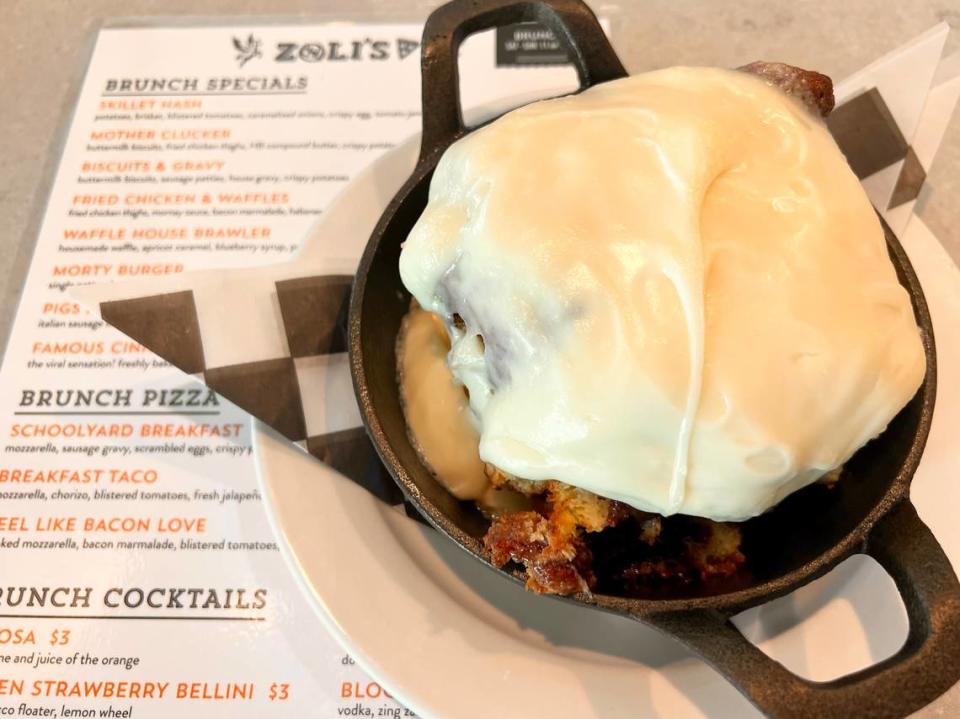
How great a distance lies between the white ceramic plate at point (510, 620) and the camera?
984 mm

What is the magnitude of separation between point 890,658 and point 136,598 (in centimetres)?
108

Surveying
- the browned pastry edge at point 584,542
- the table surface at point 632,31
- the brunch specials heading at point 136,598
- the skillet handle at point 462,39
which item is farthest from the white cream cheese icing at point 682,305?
the table surface at point 632,31

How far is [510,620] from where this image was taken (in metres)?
1.09

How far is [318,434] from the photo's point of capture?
44.9 inches

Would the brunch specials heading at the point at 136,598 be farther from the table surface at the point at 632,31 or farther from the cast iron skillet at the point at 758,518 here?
the table surface at the point at 632,31

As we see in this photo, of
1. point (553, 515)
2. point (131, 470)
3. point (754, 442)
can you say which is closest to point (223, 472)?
point (131, 470)

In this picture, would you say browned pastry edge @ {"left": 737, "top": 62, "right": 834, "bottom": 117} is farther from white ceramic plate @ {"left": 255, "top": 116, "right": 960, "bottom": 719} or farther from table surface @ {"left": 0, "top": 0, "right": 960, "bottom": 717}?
table surface @ {"left": 0, "top": 0, "right": 960, "bottom": 717}

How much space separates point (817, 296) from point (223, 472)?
990 millimetres

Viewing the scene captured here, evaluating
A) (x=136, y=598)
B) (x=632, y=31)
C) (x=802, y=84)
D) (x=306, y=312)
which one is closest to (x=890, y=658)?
(x=802, y=84)

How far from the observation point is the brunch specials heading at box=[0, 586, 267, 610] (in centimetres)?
118

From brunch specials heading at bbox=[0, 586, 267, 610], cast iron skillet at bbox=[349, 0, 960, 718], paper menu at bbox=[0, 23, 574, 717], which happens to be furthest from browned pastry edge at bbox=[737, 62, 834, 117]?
brunch specials heading at bbox=[0, 586, 267, 610]

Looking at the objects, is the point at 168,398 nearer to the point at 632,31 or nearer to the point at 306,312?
the point at 306,312

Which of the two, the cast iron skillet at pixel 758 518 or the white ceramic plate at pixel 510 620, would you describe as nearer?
the cast iron skillet at pixel 758 518

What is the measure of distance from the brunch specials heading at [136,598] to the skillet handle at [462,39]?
2.48ft
